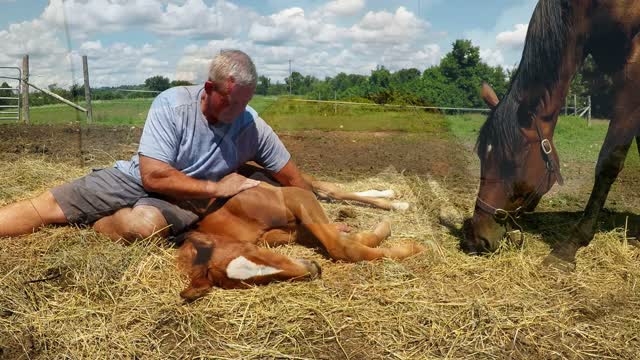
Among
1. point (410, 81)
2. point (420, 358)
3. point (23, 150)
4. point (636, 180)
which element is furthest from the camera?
point (23, 150)

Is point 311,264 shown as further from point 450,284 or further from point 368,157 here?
point 368,157

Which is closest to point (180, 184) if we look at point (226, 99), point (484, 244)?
point (226, 99)

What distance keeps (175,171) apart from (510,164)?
2024 millimetres

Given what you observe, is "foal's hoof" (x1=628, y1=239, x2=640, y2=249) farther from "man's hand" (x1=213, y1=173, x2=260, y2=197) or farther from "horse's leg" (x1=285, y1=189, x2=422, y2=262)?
"man's hand" (x1=213, y1=173, x2=260, y2=197)

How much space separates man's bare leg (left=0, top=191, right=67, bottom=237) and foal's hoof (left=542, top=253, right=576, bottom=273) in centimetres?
303

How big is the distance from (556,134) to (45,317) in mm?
3078

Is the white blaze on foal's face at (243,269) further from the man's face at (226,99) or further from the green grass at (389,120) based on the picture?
the green grass at (389,120)

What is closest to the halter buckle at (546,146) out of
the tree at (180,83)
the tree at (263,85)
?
the tree at (263,85)

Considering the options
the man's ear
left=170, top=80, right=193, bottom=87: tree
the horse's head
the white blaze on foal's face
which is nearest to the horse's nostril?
the horse's head

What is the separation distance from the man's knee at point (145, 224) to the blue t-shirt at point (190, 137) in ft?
1.03

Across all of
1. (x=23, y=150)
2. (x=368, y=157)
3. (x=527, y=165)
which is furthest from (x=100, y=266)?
(x=23, y=150)

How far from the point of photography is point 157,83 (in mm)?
3375

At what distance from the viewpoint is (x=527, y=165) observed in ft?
10.8

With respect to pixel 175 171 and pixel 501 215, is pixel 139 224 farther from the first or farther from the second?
pixel 501 215
